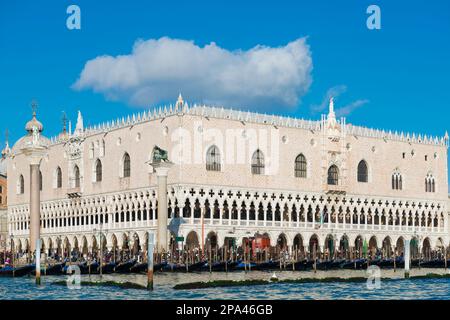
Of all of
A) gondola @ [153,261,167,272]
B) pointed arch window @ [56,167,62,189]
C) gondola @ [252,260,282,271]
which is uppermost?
pointed arch window @ [56,167,62,189]

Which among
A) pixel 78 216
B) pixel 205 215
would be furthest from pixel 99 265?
pixel 78 216

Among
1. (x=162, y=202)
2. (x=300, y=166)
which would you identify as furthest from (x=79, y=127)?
(x=162, y=202)

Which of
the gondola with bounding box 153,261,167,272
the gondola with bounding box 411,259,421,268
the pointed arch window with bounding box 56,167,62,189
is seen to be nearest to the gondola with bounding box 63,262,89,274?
the gondola with bounding box 153,261,167,272

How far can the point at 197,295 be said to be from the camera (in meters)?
31.0

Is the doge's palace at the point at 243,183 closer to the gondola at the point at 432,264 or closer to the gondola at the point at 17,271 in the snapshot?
the gondola at the point at 432,264

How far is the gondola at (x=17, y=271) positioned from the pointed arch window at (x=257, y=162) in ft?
57.0

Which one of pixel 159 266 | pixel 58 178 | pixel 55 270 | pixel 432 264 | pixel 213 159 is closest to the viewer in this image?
pixel 159 266

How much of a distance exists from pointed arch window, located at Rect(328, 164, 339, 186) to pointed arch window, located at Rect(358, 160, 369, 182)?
7.06ft

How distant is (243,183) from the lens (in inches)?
2235

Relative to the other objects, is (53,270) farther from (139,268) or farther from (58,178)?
(58,178)

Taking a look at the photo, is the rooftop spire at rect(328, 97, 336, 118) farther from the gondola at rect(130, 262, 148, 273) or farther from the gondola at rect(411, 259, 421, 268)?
the gondola at rect(130, 262, 148, 273)

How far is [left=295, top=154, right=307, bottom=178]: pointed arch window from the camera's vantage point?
2357 inches

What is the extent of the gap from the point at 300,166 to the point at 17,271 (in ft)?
72.7

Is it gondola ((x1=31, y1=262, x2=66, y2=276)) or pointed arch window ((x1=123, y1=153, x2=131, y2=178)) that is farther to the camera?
pointed arch window ((x1=123, y1=153, x2=131, y2=178))
